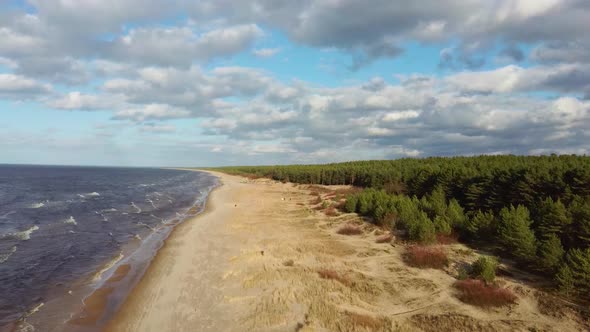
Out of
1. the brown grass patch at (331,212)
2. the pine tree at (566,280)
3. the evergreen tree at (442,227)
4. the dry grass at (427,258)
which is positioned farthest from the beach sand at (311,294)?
the brown grass patch at (331,212)

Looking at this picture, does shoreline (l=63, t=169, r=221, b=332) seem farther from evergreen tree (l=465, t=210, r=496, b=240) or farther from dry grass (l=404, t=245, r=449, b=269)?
evergreen tree (l=465, t=210, r=496, b=240)

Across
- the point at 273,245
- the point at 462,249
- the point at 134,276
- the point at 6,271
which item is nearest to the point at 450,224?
the point at 462,249

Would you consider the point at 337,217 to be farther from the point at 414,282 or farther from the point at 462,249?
the point at 414,282

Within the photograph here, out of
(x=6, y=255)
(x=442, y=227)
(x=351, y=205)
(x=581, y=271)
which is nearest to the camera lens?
(x=581, y=271)

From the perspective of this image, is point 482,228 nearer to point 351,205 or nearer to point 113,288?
point 351,205

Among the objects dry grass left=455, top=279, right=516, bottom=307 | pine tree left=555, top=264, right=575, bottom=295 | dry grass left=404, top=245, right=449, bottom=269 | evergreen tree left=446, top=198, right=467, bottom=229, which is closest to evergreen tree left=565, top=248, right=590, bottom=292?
pine tree left=555, top=264, right=575, bottom=295

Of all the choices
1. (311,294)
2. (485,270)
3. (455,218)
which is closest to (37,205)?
(311,294)

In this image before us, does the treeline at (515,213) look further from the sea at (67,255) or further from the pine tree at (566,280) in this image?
the sea at (67,255)
